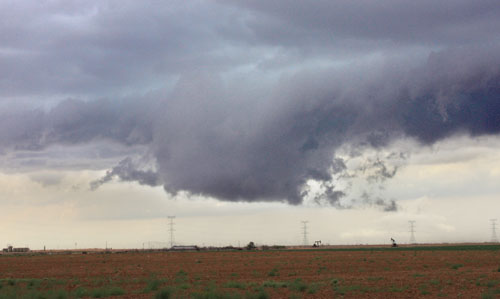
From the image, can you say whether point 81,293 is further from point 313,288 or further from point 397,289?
point 397,289

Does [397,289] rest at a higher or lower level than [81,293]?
lower

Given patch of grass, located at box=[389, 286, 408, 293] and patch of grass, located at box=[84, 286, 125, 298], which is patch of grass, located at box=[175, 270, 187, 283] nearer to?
patch of grass, located at box=[84, 286, 125, 298]

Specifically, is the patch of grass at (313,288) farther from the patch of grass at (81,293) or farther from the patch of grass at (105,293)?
the patch of grass at (81,293)

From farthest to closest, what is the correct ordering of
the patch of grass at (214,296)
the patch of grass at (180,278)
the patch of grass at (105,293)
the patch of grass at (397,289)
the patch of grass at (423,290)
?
the patch of grass at (180,278), the patch of grass at (105,293), the patch of grass at (397,289), the patch of grass at (423,290), the patch of grass at (214,296)

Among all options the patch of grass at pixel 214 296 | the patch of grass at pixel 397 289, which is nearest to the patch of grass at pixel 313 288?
the patch of grass at pixel 397 289

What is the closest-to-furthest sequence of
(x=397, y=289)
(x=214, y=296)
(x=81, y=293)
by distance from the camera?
(x=214, y=296) < (x=397, y=289) < (x=81, y=293)

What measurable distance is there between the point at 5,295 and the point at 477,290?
3915cm

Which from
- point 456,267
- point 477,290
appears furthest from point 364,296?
point 456,267

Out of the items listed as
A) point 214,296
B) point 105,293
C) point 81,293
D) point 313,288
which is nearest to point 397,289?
point 313,288

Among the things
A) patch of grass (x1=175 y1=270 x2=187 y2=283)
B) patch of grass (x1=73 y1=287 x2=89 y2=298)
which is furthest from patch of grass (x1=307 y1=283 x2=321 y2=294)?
patch of grass (x1=73 y1=287 x2=89 y2=298)

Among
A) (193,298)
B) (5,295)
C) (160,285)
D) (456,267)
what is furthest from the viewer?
(456,267)

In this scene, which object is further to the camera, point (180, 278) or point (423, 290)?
point (180, 278)

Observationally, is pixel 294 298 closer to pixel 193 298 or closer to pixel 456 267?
pixel 193 298

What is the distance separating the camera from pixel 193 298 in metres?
43.7
